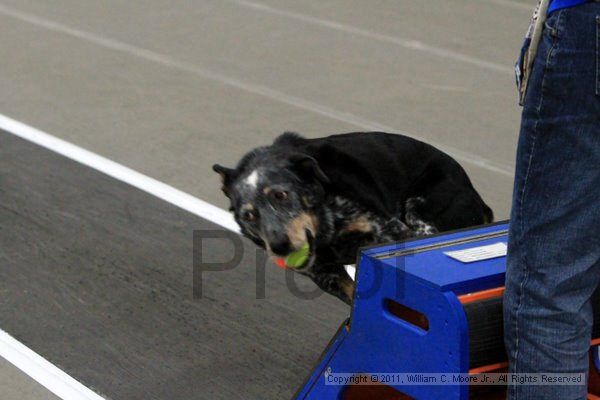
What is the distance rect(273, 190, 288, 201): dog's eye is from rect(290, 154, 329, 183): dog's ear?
109mm

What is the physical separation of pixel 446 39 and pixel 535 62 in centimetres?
837

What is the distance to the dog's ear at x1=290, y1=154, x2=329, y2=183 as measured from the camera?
4.69 m

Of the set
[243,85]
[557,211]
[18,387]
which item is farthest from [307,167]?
[243,85]

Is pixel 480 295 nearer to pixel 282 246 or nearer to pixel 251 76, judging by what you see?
pixel 282 246

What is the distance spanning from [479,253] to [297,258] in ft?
3.86

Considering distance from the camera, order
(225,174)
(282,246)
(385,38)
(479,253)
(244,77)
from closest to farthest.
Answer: (479,253), (282,246), (225,174), (244,77), (385,38)

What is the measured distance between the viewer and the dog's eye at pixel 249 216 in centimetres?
480

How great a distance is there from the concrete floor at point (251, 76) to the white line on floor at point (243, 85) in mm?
21

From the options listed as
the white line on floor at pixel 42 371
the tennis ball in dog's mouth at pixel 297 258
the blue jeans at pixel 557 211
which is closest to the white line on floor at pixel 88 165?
the white line on floor at pixel 42 371

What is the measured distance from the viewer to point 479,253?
12.2 feet

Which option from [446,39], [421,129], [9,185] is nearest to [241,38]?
[446,39]

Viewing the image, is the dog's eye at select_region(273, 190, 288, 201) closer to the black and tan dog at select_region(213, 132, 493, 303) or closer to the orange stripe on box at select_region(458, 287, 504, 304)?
the black and tan dog at select_region(213, 132, 493, 303)

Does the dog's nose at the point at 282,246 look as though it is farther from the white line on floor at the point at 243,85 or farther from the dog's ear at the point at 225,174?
the white line on floor at the point at 243,85

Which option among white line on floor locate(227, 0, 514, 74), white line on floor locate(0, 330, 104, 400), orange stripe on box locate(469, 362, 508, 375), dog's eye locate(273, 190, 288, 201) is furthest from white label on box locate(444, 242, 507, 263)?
white line on floor locate(227, 0, 514, 74)
